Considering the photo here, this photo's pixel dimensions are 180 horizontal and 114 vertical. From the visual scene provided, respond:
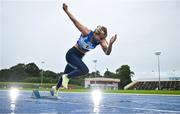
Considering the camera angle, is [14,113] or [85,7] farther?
[85,7]

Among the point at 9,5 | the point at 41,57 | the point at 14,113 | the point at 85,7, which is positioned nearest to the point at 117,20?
the point at 85,7

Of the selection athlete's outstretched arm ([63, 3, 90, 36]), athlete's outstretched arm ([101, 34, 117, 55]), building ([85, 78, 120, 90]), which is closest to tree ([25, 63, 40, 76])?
athlete's outstretched arm ([63, 3, 90, 36])

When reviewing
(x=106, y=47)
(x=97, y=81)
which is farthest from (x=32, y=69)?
(x=97, y=81)

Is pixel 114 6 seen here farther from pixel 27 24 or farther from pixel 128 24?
pixel 27 24

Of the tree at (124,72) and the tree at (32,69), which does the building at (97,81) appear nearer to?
the tree at (124,72)

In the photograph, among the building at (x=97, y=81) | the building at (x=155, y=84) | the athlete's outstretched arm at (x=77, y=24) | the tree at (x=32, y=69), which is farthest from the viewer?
the building at (x=155, y=84)

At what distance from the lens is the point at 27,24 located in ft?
33.0

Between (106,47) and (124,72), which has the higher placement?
(124,72)

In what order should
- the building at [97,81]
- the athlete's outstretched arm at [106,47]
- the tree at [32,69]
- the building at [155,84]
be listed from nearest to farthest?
the athlete's outstretched arm at [106,47], the tree at [32,69], the building at [97,81], the building at [155,84]

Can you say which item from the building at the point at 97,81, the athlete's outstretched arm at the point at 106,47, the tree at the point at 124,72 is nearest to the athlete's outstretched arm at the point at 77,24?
the athlete's outstretched arm at the point at 106,47

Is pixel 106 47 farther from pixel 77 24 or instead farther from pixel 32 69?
pixel 32 69

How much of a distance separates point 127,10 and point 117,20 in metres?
0.61

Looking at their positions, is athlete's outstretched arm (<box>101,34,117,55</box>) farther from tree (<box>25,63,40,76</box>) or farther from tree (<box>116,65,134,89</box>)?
tree (<box>116,65,134,89</box>)

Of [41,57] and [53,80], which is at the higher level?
[41,57]
